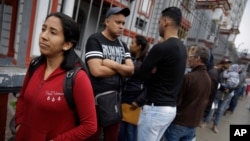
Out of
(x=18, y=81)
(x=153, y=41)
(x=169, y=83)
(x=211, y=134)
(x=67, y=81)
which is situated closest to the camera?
(x=67, y=81)

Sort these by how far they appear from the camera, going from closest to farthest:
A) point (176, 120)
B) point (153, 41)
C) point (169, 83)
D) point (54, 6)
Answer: point (169, 83)
point (176, 120)
point (54, 6)
point (153, 41)

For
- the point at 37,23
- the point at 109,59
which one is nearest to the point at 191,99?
the point at 109,59

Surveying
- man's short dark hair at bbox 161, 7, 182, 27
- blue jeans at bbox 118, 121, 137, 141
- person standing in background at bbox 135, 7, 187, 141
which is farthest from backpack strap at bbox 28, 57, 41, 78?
blue jeans at bbox 118, 121, 137, 141

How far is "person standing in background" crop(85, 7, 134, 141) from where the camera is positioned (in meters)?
1.92

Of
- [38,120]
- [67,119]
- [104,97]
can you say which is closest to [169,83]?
[104,97]

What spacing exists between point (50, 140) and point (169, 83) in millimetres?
1178

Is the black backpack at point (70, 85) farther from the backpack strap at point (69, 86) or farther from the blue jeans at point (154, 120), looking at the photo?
the blue jeans at point (154, 120)

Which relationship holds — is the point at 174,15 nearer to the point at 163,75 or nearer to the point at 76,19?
the point at 163,75

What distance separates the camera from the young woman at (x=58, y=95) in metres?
1.34

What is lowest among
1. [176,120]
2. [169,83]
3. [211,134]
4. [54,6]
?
[211,134]

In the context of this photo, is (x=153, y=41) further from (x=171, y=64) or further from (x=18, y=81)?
(x=18, y=81)

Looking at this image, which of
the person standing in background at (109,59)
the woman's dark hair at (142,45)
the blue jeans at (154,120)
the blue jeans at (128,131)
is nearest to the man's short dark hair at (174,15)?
the person standing in background at (109,59)

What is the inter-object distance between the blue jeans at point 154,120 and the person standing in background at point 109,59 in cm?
28

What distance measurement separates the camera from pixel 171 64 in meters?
2.01
